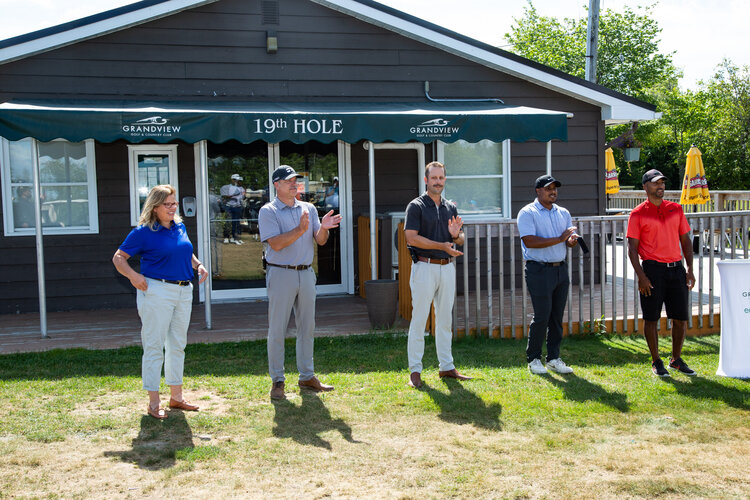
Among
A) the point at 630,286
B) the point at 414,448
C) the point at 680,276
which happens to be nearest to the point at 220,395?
the point at 414,448

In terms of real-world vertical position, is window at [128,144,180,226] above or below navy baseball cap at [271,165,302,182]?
above

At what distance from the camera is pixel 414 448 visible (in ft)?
15.7

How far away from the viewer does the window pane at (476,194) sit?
10953 mm

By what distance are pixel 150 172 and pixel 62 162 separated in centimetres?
109

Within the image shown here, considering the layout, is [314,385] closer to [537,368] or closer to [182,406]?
[182,406]

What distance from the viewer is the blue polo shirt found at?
17.4 feet

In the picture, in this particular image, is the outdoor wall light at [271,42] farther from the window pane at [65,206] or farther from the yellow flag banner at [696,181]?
the yellow flag banner at [696,181]

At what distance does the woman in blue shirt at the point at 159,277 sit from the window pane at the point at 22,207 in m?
5.06

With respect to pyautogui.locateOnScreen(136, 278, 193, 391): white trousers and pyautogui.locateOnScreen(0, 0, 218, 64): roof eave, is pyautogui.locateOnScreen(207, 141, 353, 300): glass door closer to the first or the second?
pyautogui.locateOnScreen(0, 0, 218, 64): roof eave

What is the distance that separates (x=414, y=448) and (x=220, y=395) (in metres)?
1.92

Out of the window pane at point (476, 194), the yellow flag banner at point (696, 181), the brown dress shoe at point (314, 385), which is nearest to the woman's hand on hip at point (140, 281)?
the brown dress shoe at point (314, 385)

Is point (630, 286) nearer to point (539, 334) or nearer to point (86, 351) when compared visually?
point (539, 334)

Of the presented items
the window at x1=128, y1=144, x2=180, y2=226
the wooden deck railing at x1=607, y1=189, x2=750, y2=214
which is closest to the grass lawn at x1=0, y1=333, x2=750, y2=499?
the window at x1=128, y1=144, x2=180, y2=226

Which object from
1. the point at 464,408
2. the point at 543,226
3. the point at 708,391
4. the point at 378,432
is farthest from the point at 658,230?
the point at 378,432
